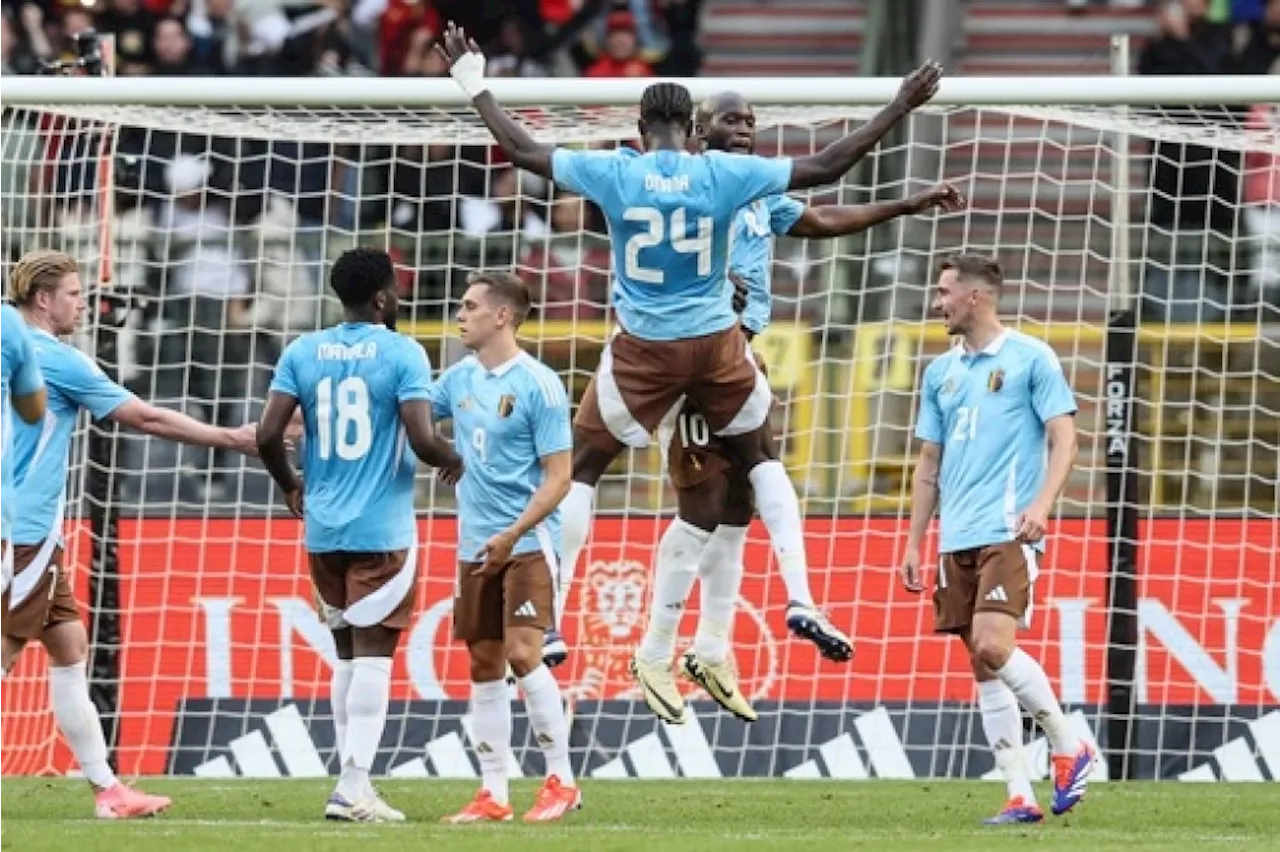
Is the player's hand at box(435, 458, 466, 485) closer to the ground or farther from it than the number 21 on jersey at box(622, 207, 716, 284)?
closer to the ground

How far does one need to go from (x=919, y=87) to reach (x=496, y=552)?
8.07 ft

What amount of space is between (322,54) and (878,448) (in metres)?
6.23

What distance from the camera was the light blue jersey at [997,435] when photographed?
1149cm

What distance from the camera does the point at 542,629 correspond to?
11.4 metres

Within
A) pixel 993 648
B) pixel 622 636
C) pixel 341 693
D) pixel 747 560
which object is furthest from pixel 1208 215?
pixel 341 693

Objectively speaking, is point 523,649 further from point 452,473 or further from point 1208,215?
point 1208,215

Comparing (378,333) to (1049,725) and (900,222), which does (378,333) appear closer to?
(1049,725)

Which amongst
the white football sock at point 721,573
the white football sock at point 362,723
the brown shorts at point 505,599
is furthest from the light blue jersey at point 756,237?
the white football sock at point 362,723

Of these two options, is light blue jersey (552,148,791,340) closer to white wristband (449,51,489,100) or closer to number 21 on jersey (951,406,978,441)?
white wristband (449,51,489,100)

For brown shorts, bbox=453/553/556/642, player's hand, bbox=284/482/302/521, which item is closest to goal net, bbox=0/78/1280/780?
player's hand, bbox=284/482/302/521

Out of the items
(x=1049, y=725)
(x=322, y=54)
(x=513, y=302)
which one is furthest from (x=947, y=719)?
(x=322, y=54)

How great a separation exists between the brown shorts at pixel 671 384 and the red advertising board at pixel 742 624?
3476mm

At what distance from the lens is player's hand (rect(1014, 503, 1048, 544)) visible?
1111 centimetres

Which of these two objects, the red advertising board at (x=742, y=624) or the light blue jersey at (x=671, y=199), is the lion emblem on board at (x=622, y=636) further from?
the light blue jersey at (x=671, y=199)
